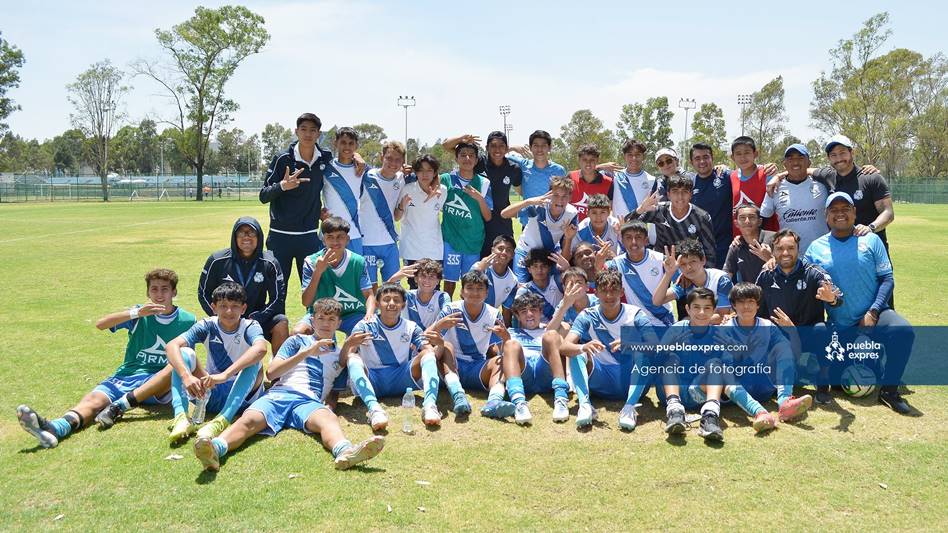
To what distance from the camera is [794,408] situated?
16.4 feet

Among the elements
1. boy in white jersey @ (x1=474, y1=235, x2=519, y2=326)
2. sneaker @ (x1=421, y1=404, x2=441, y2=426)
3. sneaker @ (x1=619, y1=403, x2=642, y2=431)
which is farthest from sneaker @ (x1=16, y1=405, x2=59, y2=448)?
sneaker @ (x1=619, y1=403, x2=642, y2=431)

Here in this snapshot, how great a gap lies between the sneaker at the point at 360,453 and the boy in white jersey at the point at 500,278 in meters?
2.88

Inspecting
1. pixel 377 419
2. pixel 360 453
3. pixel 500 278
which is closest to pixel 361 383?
pixel 377 419

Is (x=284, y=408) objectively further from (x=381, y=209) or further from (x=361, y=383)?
(x=381, y=209)

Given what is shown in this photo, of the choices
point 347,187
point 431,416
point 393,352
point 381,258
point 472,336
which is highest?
point 347,187

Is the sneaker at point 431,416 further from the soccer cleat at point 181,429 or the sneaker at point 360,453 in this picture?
the soccer cleat at point 181,429

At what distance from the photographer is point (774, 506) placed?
3.83 meters

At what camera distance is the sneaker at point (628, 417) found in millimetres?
5074

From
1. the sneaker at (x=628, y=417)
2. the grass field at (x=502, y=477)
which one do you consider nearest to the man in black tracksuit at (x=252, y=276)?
the grass field at (x=502, y=477)

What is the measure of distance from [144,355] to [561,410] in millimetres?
3615

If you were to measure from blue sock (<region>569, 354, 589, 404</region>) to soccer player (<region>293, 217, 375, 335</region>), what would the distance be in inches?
80.7

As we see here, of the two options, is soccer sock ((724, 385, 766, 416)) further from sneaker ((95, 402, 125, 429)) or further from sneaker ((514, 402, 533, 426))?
sneaker ((95, 402, 125, 429))

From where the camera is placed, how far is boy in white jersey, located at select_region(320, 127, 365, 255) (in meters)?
7.53

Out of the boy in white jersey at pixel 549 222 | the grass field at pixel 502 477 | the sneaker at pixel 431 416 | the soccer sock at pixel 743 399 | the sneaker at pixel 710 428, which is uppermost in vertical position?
the boy in white jersey at pixel 549 222
